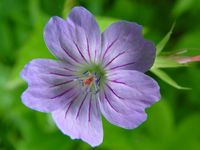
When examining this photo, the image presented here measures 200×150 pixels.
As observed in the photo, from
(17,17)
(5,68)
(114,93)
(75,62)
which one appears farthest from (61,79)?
(17,17)

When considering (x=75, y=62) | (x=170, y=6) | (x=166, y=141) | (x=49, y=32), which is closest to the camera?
(x=49, y=32)

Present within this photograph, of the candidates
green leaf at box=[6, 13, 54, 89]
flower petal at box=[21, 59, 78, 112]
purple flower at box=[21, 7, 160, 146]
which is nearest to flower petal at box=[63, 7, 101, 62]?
purple flower at box=[21, 7, 160, 146]

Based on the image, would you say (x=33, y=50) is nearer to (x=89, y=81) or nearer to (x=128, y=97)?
(x=89, y=81)

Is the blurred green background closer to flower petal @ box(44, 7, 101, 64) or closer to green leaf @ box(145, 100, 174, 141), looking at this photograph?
green leaf @ box(145, 100, 174, 141)

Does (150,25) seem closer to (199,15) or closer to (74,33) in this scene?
(199,15)

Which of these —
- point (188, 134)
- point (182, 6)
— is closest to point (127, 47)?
point (182, 6)

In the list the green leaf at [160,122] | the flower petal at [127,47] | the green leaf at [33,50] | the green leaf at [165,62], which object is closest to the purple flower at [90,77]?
the flower petal at [127,47]

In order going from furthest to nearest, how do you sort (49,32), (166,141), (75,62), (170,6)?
1. (170,6)
2. (166,141)
3. (75,62)
4. (49,32)
